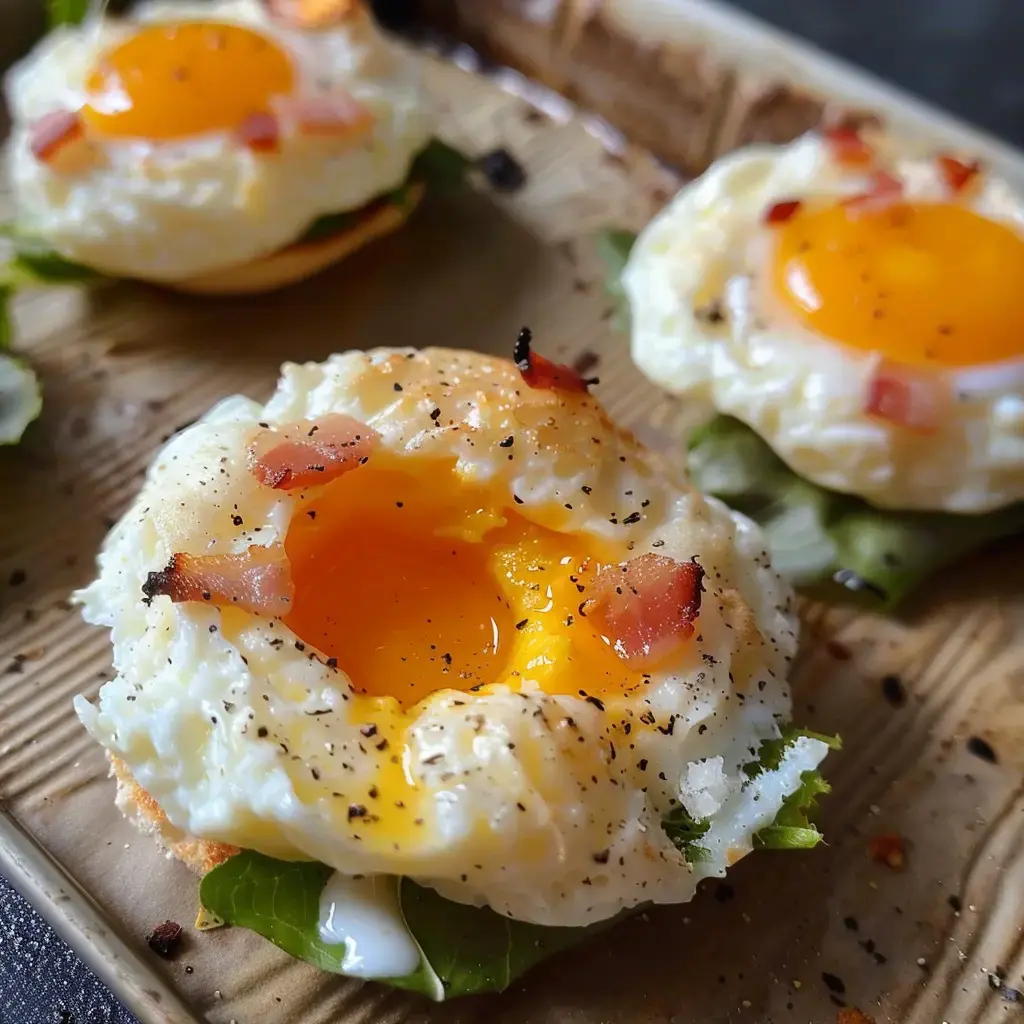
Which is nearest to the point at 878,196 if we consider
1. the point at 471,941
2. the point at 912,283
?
the point at 912,283

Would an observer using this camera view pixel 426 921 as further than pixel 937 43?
No

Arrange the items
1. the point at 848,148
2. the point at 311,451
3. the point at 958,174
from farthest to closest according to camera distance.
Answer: the point at 848,148
the point at 958,174
the point at 311,451

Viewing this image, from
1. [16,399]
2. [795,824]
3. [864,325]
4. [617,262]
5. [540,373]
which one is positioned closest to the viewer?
[795,824]

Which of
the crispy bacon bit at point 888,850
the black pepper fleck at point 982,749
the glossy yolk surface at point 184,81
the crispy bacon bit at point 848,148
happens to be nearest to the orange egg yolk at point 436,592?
the crispy bacon bit at point 888,850

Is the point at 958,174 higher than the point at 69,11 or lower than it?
higher

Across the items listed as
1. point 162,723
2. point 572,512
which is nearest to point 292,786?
point 162,723

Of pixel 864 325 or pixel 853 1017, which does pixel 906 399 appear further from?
pixel 853 1017

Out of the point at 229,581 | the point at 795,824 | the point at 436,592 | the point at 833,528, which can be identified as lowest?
the point at 833,528

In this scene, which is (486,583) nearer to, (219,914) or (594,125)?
(219,914)
